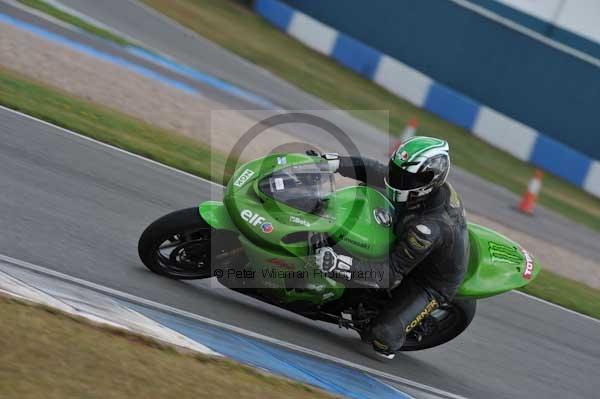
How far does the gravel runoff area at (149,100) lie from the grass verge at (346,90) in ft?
17.9

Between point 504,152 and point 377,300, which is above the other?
point 377,300

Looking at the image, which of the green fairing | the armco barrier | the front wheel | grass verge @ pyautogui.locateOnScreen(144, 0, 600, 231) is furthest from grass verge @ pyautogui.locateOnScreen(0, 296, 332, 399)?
the armco barrier

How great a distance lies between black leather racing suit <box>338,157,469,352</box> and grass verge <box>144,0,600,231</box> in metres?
12.4

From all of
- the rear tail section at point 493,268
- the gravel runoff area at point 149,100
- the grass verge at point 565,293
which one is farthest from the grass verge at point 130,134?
the rear tail section at point 493,268

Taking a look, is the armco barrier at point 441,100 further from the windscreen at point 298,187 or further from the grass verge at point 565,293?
the windscreen at point 298,187

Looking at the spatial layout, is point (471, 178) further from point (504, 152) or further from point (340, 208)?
point (340, 208)

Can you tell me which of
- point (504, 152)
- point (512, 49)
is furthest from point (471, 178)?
point (512, 49)

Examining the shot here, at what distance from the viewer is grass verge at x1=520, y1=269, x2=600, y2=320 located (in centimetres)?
988

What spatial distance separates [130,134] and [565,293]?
19.3ft

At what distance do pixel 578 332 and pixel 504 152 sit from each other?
14.2 metres

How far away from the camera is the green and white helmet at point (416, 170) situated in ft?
19.1

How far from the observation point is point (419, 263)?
635 cm

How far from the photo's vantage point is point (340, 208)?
19.8 feet

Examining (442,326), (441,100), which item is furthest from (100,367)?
(441,100)
